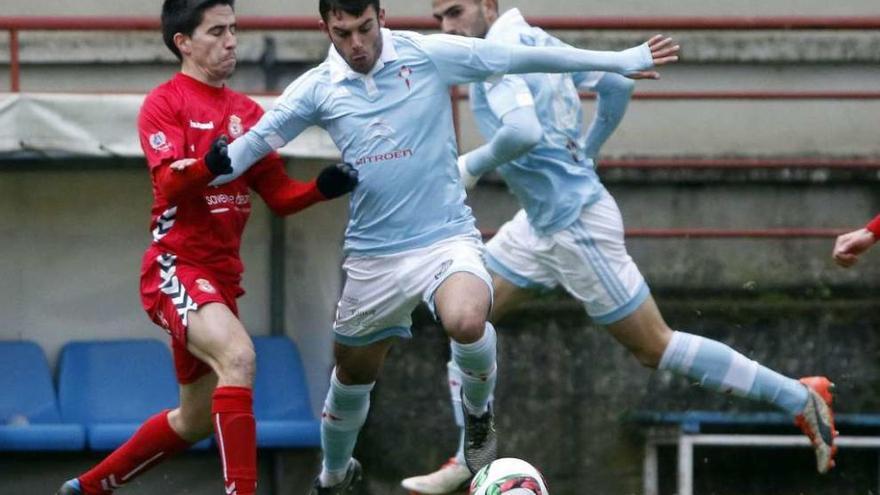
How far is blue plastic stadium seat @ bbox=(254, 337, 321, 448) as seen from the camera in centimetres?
947

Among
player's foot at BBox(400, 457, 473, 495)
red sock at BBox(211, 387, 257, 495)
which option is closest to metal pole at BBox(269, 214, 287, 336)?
player's foot at BBox(400, 457, 473, 495)

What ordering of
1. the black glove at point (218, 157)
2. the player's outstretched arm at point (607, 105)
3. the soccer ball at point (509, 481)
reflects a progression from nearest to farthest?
the soccer ball at point (509, 481)
the black glove at point (218, 157)
the player's outstretched arm at point (607, 105)

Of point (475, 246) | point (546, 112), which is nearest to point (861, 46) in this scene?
point (546, 112)

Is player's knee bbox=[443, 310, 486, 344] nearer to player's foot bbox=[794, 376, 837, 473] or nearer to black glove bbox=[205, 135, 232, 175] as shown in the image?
black glove bbox=[205, 135, 232, 175]

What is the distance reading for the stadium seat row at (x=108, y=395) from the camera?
9414mm

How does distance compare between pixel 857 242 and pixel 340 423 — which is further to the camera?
pixel 340 423

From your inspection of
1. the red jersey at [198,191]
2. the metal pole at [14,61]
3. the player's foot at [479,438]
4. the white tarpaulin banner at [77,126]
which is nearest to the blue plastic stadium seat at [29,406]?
the white tarpaulin banner at [77,126]

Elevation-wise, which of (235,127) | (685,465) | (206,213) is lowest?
(685,465)

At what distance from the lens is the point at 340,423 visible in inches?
311

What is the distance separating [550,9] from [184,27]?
12.3 feet

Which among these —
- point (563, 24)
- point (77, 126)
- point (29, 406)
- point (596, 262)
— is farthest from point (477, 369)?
point (29, 406)

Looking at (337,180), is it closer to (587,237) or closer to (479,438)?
(479,438)

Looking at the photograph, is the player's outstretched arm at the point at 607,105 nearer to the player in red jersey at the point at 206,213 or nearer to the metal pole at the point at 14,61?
the player in red jersey at the point at 206,213

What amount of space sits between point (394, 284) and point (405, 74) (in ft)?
2.57
